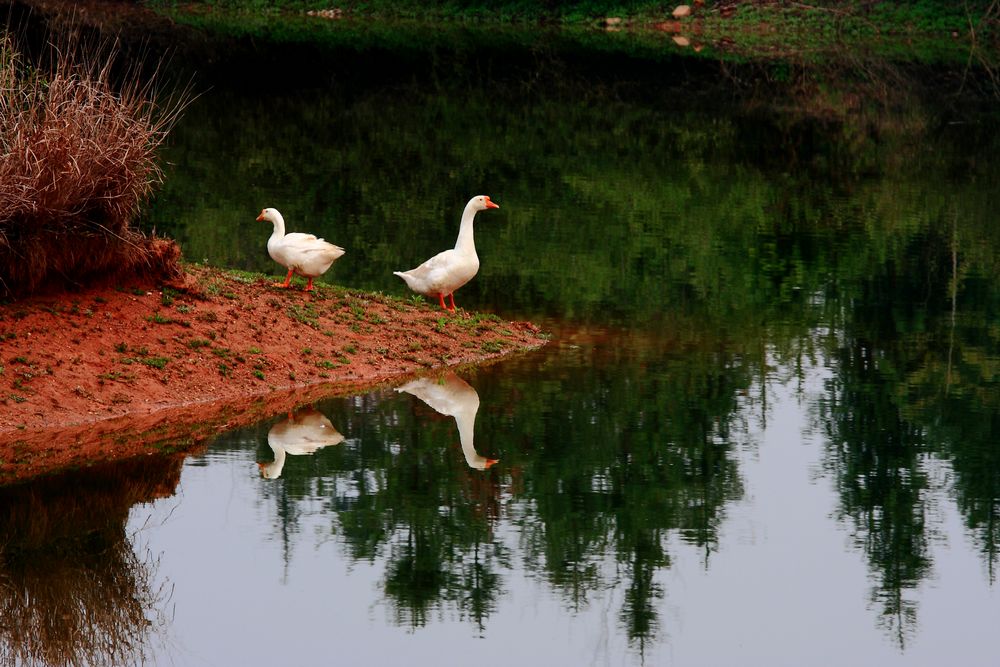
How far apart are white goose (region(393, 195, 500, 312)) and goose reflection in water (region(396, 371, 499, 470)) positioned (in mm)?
1768

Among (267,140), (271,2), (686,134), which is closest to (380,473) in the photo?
(267,140)

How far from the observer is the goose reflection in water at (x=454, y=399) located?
14227mm

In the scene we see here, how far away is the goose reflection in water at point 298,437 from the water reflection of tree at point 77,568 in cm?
87

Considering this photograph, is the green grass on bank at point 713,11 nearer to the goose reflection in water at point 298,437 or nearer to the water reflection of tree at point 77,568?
the goose reflection in water at point 298,437

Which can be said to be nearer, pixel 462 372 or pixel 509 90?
pixel 462 372

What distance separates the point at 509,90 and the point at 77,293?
29.9 meters

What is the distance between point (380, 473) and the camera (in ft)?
42.8

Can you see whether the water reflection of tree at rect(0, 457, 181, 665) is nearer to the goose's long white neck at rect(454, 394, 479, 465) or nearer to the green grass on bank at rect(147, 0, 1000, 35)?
the goose's long white neck at rect(454, 394, 479, 465)

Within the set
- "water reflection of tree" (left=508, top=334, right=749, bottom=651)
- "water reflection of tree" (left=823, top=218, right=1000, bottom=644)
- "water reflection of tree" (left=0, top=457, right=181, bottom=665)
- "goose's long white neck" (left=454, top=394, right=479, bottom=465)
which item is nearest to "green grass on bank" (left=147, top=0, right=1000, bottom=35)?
"water reflection of tree" (left=823, top=218, right=1000, bottom=644)

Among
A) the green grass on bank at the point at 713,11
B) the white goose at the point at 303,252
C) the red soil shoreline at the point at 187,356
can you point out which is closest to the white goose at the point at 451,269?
the red soil shoreline at the point at 187,356

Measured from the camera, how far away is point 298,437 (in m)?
13.9

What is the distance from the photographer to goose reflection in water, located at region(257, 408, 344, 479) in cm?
1323

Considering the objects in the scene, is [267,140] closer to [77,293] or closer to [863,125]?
[863,125]

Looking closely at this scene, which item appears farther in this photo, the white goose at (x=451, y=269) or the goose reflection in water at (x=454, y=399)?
the white goose at (x=451, y=269)
